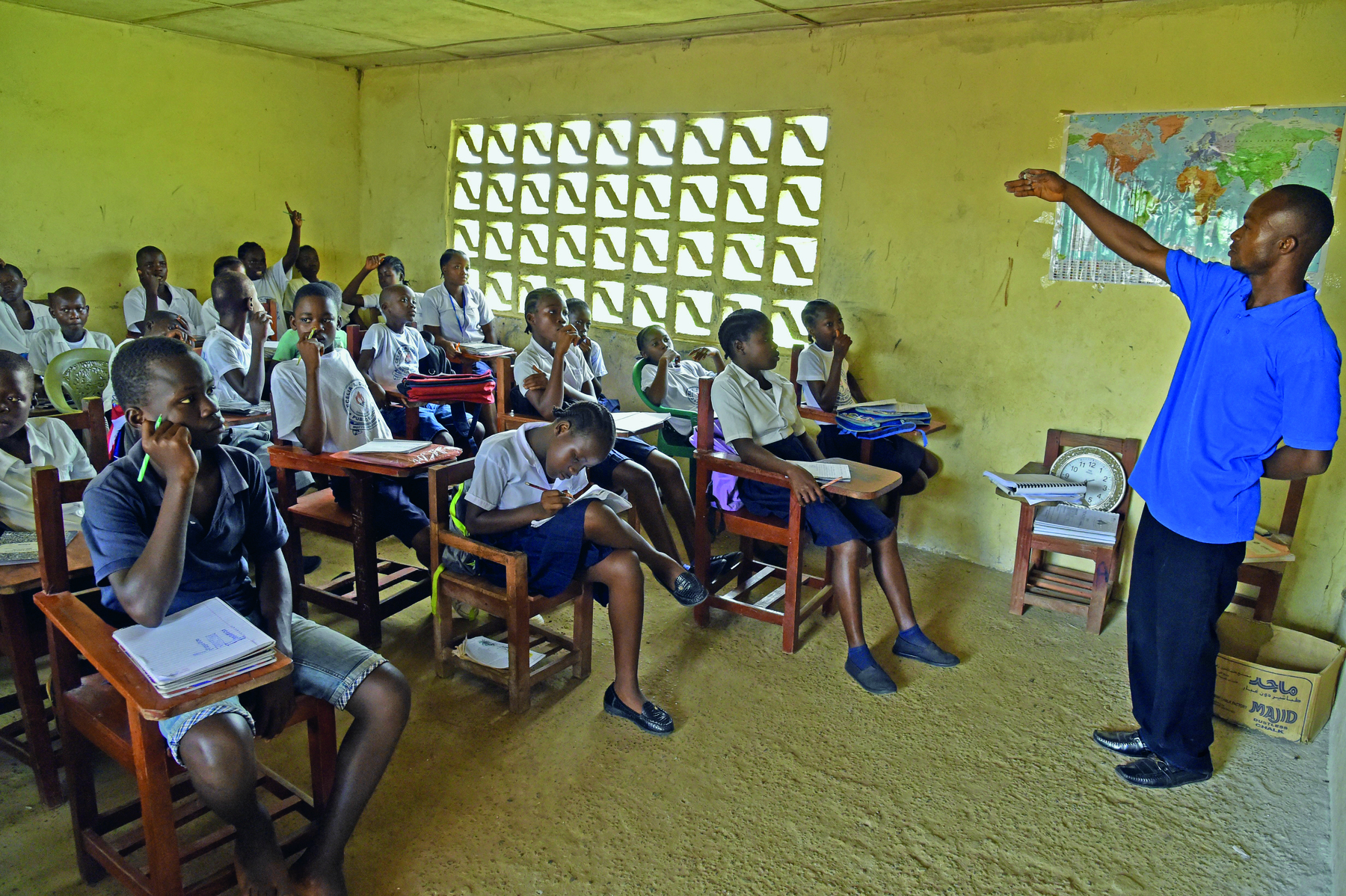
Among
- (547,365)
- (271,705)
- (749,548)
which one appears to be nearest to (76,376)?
(547,365)

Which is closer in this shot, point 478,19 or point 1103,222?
point 1103,222

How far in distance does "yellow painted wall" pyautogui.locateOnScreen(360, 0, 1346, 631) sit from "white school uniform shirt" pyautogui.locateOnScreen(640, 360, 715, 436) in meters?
0.87

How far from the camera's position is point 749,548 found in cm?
383

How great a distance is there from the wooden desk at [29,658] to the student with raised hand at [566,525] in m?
1.10

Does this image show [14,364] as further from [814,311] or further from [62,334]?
[814,311]

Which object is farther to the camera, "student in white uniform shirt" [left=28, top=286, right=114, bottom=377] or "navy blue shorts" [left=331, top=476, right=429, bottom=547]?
"student in white uniform shirt" [left=28, top=286, right=114, bottom=377]

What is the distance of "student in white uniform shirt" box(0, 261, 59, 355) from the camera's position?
464cm

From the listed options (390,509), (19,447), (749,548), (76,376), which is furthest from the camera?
(749,548)

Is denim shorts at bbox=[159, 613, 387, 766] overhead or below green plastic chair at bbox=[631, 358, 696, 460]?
below

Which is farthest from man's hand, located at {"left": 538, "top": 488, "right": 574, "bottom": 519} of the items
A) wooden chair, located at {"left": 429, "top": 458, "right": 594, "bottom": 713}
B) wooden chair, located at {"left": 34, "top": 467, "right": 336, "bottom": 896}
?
wooden chair, located at {"left": 34, "top": 467, "right": 336, "bottom": 896}

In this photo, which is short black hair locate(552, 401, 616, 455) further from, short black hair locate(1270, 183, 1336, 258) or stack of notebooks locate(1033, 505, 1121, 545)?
stack of notebooks locate(1033, 505, 1121, 545)

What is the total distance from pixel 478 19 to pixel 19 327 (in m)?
3.01

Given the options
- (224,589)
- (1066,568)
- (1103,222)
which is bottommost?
(1066,568)

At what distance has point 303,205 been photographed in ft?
20.6
